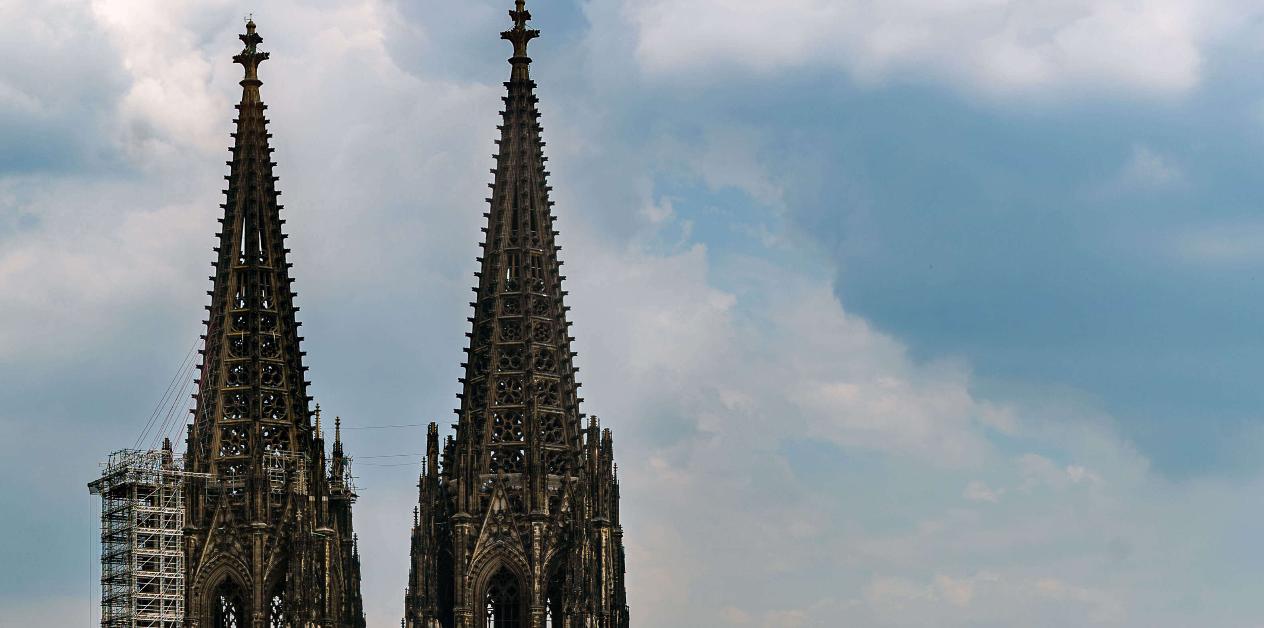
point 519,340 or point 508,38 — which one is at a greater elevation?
point 508,38

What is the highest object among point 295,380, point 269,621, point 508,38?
point 508,38

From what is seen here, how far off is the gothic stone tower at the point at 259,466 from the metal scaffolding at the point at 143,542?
0.90m

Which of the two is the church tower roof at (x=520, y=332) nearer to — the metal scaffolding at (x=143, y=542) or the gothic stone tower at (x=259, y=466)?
the gothic stone tower at (x=259, y=466)

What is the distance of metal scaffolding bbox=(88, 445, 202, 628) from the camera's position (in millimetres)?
153375

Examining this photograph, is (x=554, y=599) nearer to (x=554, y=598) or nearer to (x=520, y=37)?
(x=554, y=598)

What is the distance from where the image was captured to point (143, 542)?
154 metres

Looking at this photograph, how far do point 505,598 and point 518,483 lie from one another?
4950 mm

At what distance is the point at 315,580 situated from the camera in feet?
498

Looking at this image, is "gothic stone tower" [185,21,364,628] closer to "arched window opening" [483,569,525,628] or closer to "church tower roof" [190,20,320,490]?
"church tower roof" [190,20,320,490]

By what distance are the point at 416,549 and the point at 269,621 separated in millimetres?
6837

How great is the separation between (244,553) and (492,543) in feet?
34.3

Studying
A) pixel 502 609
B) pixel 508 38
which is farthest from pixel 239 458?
pixel 508 38

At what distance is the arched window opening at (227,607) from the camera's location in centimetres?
15338

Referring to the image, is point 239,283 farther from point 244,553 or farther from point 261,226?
point 244,553
